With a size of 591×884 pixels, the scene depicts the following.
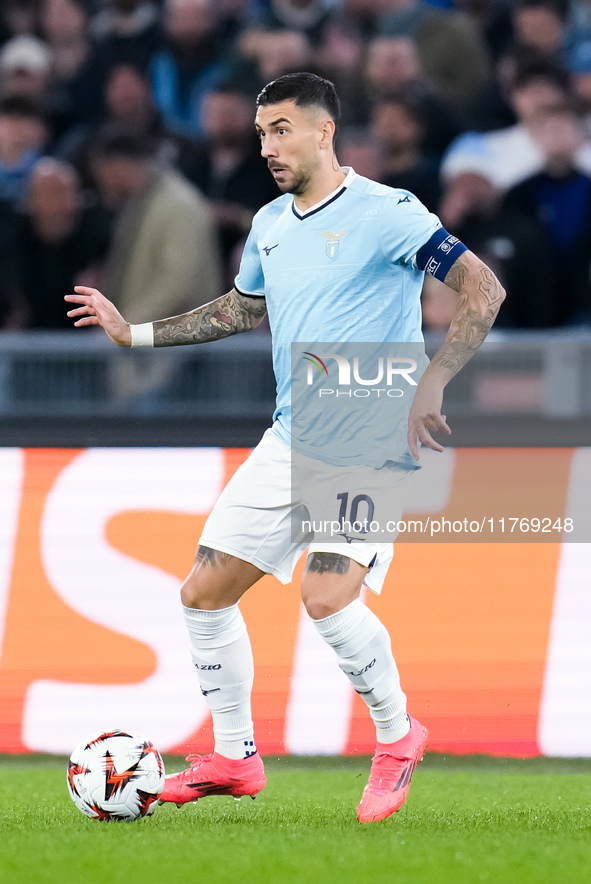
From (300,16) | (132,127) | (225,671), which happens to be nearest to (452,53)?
(300,16)

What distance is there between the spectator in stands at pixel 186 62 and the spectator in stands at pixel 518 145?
189 cm

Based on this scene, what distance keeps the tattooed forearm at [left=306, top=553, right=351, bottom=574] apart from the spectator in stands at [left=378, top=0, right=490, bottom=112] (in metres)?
4.76

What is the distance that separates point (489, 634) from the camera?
5109 millimetres

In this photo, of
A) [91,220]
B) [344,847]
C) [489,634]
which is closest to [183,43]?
[91,220]

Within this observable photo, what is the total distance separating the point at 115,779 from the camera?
3854 mm

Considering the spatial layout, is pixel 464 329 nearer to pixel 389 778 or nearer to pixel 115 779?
pixel 389 778

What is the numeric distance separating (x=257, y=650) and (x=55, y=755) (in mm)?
917

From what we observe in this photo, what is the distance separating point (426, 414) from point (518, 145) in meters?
4.31

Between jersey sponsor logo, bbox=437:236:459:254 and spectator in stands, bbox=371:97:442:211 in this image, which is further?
spectator in stands, bbox=371:97:442:211

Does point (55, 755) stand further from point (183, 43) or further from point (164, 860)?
point (183, 43)

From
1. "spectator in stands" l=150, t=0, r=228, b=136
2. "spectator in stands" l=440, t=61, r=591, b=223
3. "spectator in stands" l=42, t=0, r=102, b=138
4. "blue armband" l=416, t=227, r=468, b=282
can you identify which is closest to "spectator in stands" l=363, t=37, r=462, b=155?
"spectator in stands" l=440, t=61, r=591, b=223

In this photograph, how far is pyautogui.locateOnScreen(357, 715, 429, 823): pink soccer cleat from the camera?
3918mm

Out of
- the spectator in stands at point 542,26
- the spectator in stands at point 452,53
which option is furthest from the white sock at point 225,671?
the spectator in stands at point 542,26

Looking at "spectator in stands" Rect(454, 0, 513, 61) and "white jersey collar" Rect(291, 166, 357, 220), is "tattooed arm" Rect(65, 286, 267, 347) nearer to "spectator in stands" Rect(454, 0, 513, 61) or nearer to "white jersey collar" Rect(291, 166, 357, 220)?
"white jersey collar" Rect(291, 166, 357, 220)
